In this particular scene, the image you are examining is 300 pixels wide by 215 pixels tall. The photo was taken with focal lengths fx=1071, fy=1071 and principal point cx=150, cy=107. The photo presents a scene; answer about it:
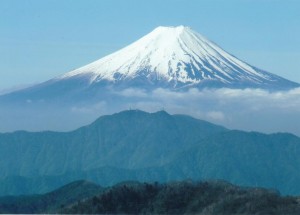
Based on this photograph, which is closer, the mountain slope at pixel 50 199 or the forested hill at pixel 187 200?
the forested hill at pixel 187 200

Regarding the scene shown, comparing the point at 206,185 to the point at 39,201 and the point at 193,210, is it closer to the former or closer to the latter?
the point at 193,210

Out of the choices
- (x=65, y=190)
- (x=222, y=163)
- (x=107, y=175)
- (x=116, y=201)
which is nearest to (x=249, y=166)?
(x=222, y=163)

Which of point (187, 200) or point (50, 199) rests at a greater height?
point (50, 199)

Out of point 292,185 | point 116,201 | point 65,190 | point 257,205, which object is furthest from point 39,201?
point 292,185

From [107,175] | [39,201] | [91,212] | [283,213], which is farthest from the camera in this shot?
[107,175]

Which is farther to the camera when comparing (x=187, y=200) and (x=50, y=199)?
(x=50, y=199)

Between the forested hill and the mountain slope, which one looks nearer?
the forested hill

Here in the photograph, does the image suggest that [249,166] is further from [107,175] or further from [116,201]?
[116,201]

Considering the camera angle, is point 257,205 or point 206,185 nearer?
point 257,205

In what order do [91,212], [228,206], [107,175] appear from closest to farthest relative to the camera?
[228,206] < [91,212] < [107,175]
